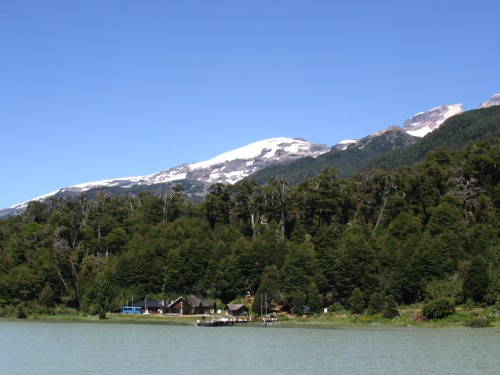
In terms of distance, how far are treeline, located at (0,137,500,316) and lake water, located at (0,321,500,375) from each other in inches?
880

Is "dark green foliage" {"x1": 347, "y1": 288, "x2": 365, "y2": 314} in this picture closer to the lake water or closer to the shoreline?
the shoreline

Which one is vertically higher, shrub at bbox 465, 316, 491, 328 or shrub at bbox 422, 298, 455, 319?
shrub at bbox 422, 298, 455, 319

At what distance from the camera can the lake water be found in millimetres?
50906

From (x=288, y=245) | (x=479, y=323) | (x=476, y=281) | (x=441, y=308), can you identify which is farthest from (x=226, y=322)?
(x=479, y=323)

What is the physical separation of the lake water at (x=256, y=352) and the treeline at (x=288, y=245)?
22.4 metres

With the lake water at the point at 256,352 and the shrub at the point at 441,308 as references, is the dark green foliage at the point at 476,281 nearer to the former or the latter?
the shrub at the point at 441,308

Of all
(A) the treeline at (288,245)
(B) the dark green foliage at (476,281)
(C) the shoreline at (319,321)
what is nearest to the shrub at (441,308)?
(C) the shoreline at (319,321)

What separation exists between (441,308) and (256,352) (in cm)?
4142

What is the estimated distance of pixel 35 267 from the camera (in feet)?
470

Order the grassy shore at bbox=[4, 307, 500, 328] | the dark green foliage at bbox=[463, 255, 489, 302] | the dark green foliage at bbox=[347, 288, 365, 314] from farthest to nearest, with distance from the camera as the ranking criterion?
the dark green foliage at bbox=[347, 288, 365, 314]
the dark green foliage at bbox=[463, 255, 489, 302]
the grassy shore at bbox=[4, 307, 500, 328]

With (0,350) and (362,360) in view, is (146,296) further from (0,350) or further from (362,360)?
(362,360)

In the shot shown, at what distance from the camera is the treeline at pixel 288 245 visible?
365ft

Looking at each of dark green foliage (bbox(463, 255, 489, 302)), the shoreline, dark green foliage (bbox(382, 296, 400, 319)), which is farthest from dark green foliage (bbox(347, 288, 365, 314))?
dark green foliage (bbox(463, 255, 489, 302))

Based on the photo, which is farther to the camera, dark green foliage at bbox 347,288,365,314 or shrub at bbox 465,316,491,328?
dark green foliage at bbox 347,288,365,314
